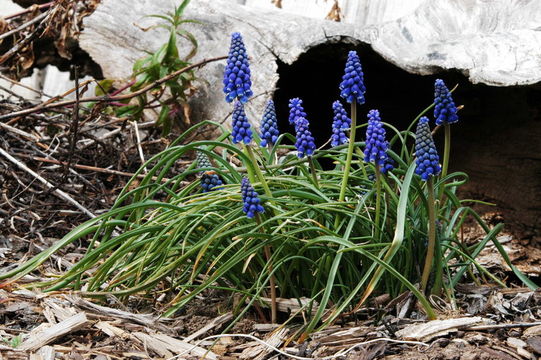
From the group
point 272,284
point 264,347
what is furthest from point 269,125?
point 264,347

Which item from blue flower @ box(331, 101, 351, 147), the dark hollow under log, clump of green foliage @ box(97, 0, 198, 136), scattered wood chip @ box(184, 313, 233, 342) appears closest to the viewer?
scattered wood chip @ box(184, 313, 233, 342)

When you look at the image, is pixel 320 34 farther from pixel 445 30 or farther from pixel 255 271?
pixel 255 271

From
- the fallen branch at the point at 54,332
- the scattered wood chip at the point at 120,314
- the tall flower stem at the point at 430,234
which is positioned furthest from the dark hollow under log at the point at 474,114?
the fallen branch at the point at 54,332

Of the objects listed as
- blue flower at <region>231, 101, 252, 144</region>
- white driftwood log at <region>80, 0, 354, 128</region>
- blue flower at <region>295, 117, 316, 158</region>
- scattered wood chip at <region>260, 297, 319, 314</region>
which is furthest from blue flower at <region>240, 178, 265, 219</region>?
white driftwood log at <region>80, 0, 354, 128</region>

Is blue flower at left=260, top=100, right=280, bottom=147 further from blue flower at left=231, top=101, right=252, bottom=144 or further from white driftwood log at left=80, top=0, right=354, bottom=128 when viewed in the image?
white driftwood log at left=80, top=0, right=354, bottom=128

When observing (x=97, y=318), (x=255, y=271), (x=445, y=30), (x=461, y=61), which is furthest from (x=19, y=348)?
(x=445, y=30)

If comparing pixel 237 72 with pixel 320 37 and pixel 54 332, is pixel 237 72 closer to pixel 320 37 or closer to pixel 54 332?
pixel 54 332

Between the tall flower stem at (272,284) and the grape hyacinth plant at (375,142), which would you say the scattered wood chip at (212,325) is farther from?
the grape hyacinth plant at (375,142)
